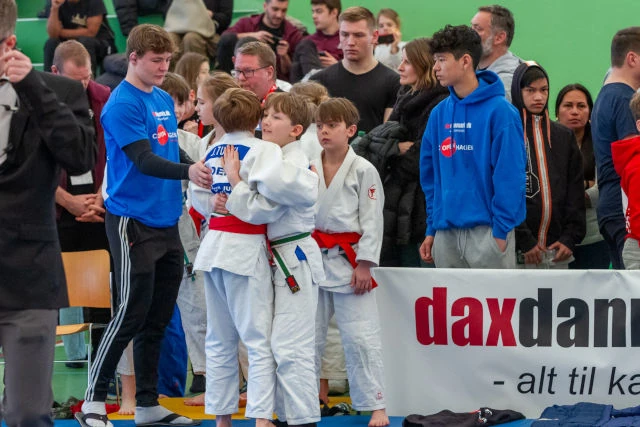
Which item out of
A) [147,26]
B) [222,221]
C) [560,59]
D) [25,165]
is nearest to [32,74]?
[25,165]

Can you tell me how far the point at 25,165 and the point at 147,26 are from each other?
6.01ft

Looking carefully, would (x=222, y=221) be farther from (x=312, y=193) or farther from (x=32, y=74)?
(x=32, y=74)

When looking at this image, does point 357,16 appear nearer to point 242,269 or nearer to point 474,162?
point 474,162

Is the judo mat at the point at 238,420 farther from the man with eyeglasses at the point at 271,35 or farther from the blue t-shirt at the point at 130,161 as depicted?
the man with eyeglasses at the point at 271,35

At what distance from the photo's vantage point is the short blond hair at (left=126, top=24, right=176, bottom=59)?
17.1ft

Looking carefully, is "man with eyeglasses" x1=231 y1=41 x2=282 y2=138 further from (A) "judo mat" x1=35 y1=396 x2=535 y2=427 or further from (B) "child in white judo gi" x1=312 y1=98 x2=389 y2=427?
(A) "judo mat" x1=35 y1=396 x2=535 y2=427

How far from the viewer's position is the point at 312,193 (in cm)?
479

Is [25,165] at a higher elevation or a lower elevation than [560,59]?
lower

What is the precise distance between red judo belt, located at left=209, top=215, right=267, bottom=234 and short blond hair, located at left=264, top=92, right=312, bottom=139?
0.52m

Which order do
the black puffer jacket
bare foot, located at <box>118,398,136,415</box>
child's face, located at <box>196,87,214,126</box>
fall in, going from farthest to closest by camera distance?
the black puffer jacket, bare foot, located at <box>118,398,136,415</box>, child's face, located at <box>196,87,214,126</box>

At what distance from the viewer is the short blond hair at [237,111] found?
488 cm

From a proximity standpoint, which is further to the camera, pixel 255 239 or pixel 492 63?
pixel 492 63

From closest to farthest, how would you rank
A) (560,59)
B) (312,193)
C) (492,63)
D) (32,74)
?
1. (32,74)
2. (312,193)
3. (492,63)
4. (560,59)

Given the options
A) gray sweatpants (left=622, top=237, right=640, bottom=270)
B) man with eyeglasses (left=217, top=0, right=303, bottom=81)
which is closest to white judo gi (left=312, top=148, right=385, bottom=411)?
gray sweatpants (left=622, top=237, right=640, bottom=270)
